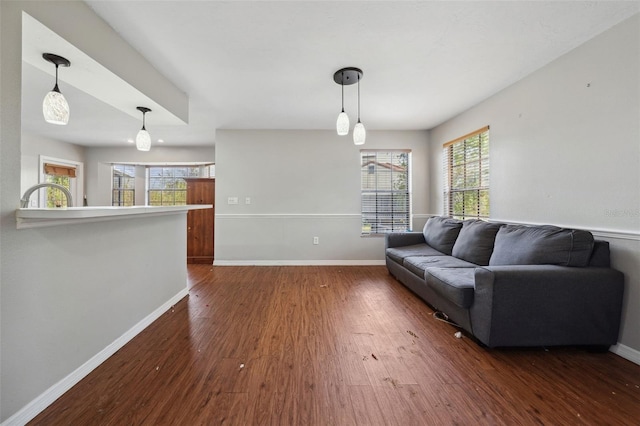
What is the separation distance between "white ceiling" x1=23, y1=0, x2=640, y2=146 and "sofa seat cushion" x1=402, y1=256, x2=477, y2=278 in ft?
6.40

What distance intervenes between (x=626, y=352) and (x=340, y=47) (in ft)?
10.2

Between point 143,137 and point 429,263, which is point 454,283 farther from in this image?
point 143,137

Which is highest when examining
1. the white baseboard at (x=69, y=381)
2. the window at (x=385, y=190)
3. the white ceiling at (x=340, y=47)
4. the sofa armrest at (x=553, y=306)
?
the white ceiling at (x=340, y=47)

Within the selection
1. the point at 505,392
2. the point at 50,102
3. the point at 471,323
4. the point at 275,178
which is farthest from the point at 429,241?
the point at 50,102

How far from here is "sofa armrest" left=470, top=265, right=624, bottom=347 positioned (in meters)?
1.78

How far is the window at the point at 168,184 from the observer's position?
5.98 m

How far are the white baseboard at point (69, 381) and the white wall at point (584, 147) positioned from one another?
365cm

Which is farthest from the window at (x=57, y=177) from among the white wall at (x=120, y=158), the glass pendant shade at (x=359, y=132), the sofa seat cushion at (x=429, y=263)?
the sofa seat cushion at (x=429, y=263)

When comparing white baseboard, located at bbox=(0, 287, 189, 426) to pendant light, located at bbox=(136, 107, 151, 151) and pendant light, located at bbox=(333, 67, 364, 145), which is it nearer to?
pendant light, located at bbox=(136, 107, 151, 151)

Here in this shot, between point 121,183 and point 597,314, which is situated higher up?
point 121,183

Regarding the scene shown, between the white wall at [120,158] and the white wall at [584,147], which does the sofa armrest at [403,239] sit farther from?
the white wall at [120,158]

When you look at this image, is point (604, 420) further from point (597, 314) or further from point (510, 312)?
point (597, 314)

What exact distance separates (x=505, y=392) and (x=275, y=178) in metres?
3.93

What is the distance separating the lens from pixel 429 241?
3645mm
